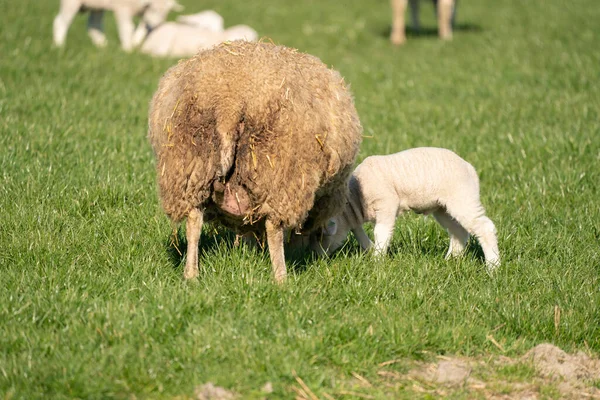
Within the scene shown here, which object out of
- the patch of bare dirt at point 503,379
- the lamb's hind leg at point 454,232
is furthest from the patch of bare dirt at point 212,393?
the lamb's hind leg at point 454,232

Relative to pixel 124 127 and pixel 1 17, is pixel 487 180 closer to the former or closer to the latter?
pixel 124 127

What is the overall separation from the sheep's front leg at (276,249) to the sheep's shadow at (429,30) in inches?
540

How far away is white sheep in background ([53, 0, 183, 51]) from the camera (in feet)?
43.3

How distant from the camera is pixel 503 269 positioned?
553 centimetres

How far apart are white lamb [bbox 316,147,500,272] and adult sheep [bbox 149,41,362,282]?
73 cm

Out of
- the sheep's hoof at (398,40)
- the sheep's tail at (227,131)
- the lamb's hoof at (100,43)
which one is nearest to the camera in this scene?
the sheep's tail at (227,131)

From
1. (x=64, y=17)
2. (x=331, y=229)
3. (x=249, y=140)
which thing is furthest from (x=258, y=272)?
(x=64, y=17)

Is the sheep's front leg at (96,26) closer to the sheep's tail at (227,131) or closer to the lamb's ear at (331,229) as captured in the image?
the lamb's ear at (331,229)

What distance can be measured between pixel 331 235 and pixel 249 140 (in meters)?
1.36

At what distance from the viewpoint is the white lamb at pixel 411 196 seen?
554 centimetres

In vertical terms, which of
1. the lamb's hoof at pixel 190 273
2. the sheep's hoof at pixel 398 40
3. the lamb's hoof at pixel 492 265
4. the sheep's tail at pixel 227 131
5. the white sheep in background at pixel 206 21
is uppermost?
the sheep's tail at pixel 227 131

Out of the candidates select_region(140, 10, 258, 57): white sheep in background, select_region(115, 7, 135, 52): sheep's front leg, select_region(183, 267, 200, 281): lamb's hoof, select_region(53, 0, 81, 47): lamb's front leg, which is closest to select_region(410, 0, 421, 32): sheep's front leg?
select_region(140, 10, 258, 57): white sheep in background

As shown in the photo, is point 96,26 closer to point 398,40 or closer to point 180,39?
point 180,39

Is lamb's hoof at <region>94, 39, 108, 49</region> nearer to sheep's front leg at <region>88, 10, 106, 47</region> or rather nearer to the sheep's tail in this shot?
sheep's front leg at <region>88, 10, 106, 47</region>
